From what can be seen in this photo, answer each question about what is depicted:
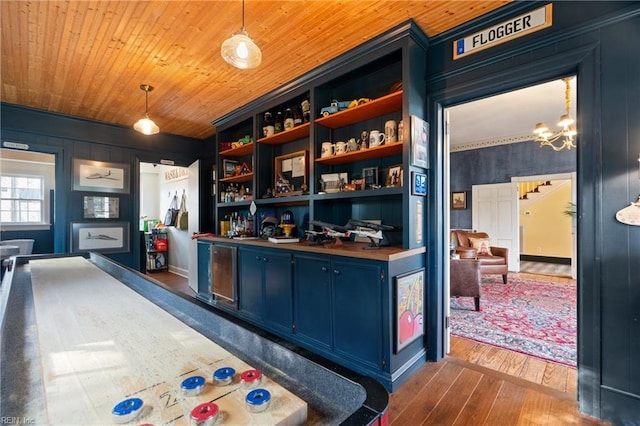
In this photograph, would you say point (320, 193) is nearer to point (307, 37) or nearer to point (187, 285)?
point (307, 37)

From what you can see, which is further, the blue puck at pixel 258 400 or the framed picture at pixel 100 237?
the framed picture at pixel 100 237

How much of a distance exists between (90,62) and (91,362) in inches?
125

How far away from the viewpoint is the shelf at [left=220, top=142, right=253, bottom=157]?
13.1 ft

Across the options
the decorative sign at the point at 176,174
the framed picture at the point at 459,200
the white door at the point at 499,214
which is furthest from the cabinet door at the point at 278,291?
the framed picture at the point at 459,200

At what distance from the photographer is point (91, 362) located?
0.76 metres

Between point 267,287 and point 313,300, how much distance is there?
26.8 inches

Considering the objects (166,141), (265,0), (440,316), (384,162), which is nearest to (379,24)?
(265,0)

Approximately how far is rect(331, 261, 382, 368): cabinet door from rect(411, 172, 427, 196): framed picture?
0.69 meters

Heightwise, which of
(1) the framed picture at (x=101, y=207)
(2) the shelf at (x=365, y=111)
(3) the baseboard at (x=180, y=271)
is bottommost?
(3) the baseboard at (x=180, y=271)

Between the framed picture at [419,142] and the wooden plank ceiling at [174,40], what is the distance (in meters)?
0.73

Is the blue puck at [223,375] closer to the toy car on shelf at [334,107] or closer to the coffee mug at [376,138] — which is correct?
the coffee mug at [376,138]

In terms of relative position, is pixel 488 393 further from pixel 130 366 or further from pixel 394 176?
pixel 130 366

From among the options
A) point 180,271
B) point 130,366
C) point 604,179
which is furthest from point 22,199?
point 604,179

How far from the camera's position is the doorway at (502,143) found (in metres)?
4.41
